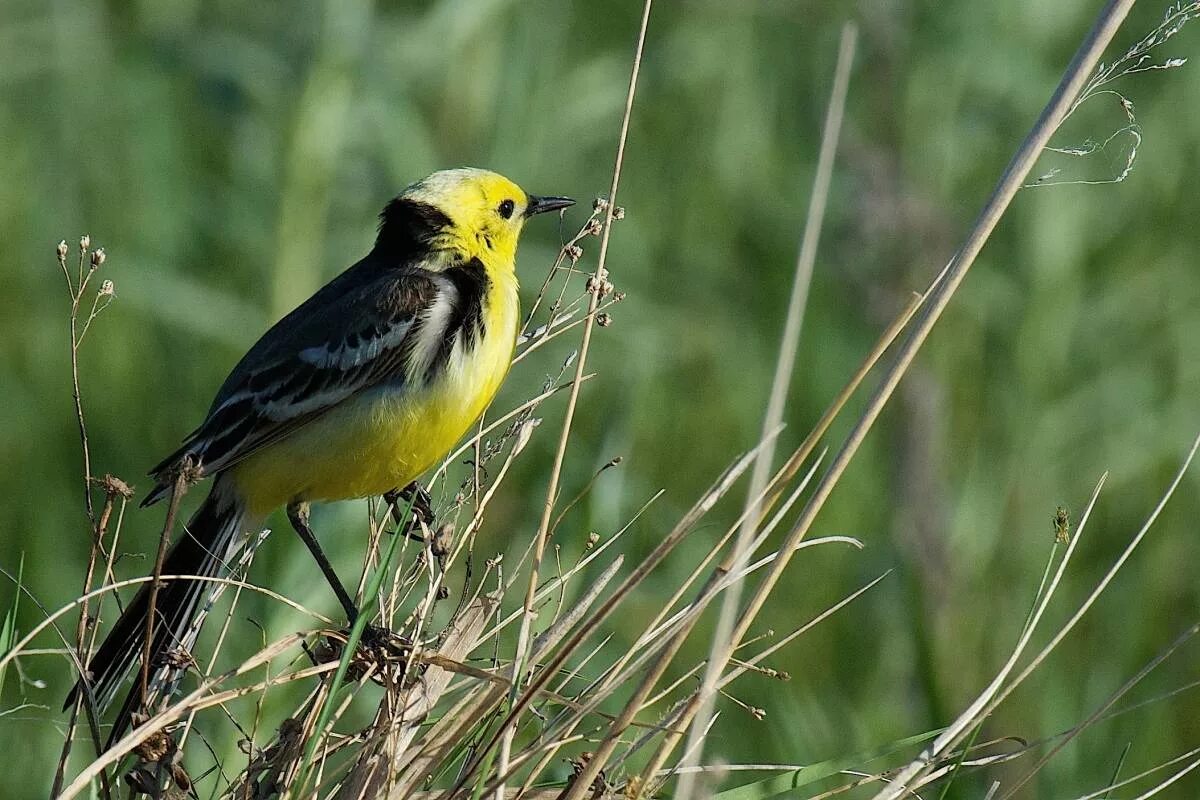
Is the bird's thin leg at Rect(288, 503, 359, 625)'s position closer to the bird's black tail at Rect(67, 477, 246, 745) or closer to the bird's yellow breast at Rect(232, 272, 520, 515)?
the bird's yellow breast at Rect(232, 272, 520, 515)

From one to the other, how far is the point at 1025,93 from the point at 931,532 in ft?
5.26

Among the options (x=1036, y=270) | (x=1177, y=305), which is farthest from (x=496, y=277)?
(x=1177, y=305)

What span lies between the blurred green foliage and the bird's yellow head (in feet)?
1.88

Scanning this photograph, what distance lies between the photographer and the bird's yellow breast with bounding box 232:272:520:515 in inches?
154

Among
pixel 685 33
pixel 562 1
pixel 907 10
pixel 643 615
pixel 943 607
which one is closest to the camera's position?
pixel 943 607

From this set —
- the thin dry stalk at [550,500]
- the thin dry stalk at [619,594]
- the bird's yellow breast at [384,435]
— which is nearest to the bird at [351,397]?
the bird's yellow breast at [384,435]

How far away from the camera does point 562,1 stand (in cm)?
630

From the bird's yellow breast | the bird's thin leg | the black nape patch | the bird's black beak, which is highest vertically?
the bird's black beak

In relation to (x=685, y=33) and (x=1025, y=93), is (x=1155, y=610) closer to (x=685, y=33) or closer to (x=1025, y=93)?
(x=1025, y=93)

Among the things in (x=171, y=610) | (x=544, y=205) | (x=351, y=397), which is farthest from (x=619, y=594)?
(x=544, y=205)

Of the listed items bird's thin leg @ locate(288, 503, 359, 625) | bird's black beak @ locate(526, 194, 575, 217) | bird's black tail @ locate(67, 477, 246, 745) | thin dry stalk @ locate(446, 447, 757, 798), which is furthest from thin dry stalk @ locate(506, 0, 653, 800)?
bird's black beak @ locate(526, 194, 575, 217)

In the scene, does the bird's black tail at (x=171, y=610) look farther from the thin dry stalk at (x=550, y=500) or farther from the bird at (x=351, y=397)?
the thin dry stalk at (x=550, y=500)

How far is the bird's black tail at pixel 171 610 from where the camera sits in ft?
9.72

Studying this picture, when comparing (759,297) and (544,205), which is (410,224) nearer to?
(544,205)
